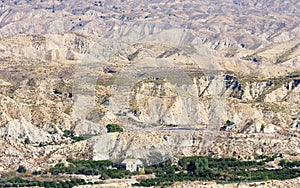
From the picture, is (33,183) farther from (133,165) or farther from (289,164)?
(289,164)

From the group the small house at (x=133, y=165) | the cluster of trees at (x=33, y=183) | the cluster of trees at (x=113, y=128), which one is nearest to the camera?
the cluster of trees at (x=33, y=183)

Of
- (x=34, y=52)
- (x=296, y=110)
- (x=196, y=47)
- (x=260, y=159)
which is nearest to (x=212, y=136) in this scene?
(x=260, y=159)

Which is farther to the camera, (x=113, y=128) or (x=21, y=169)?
(x=113, y=128)

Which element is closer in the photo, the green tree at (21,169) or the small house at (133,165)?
the small house at (133,165)

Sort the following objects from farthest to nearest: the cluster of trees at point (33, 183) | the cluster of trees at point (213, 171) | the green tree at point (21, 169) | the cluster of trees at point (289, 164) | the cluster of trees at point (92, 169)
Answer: the cluster of trees at point (289, 164)
the green tree at point (21, 169)
the cluster of trees at point (92, 169)
the cluster of trees at point (213, 171)
the cluster of trees at point (33, 183)

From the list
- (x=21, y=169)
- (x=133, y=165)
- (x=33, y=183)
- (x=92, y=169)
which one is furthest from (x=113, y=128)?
(x=33, y=183)

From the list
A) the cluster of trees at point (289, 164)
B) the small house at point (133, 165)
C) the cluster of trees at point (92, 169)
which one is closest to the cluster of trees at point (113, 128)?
the cluster of trees at point (92, 169)

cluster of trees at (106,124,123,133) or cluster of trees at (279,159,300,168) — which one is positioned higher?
cluster of trees at (106,124,123,133)

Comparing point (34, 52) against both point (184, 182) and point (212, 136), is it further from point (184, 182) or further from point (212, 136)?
point (184, 182)

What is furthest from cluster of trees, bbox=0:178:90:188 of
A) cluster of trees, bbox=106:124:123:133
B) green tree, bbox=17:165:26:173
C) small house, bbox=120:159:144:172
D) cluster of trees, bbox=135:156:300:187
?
cluster of trees, bbox=106:124:123:133

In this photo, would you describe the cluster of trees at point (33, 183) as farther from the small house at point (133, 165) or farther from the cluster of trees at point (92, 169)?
the small house at point (133, 165)

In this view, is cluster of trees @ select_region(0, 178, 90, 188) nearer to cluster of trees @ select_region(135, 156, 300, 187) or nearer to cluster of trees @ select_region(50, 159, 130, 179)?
cluster of trees @ select_region(50, 159, 130, 179)

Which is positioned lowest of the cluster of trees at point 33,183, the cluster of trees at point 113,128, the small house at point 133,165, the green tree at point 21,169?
the cluster of trees at point 33,183
